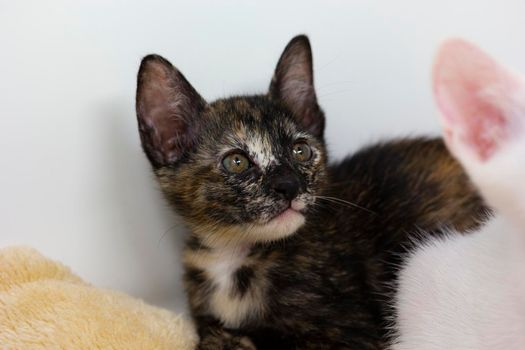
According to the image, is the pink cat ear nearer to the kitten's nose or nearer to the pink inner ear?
the pink inner ear

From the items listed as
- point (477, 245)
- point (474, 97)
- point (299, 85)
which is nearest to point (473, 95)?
point (474, 97)

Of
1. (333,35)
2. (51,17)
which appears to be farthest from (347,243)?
(51,17)

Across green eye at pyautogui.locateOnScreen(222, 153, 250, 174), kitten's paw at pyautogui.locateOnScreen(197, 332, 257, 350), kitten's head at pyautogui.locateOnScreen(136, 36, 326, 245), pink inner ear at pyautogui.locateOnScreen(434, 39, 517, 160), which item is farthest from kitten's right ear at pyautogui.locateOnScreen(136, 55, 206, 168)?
pink inner ear at pyautogui.locateOnScreen(434, 39, 517, 160)

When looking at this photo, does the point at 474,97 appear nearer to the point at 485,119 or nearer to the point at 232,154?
the point at 485,119

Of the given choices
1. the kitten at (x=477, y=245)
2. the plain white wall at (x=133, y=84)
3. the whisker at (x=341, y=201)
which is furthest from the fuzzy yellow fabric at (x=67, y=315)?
the kitten at (x=477, y=245)

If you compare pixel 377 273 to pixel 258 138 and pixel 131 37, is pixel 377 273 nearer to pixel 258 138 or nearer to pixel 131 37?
pixel 258 138

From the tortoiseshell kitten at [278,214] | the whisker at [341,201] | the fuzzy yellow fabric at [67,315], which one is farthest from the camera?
the whisker at [341,201]

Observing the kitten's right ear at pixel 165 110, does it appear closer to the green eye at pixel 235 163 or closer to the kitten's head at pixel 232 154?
the kitten's head at pixel 232 154
